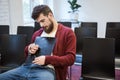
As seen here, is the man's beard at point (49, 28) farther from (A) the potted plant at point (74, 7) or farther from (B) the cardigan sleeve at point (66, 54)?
(A) the potted plant at point (74, 7)

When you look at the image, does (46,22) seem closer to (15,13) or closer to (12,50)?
(12,50)

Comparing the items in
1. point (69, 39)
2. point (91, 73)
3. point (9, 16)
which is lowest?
point (91, 73)

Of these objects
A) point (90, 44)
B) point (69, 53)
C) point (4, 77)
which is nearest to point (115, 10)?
point (90, 44)

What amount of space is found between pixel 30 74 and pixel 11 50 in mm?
813

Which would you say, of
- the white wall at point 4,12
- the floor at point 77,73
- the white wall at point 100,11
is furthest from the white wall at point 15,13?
the white wall at point 100,11

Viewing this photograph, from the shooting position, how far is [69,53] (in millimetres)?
2098

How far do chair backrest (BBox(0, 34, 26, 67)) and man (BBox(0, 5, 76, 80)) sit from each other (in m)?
0.52

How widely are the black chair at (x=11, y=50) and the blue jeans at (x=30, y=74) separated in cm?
60

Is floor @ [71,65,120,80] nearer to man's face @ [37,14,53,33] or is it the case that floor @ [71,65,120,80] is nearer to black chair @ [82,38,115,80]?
black chair @ [82,38,115,80]

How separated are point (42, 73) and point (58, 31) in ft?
1.57

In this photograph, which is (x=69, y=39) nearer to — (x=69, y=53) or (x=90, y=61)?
(x=69, y=53)

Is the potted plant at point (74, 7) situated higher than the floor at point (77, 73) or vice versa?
the potted plant at point (74, 7)

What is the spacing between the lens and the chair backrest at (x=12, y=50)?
2.72m

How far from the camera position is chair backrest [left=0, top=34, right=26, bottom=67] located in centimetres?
272
